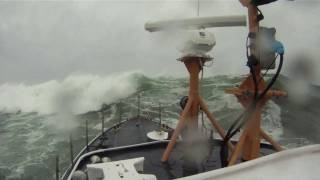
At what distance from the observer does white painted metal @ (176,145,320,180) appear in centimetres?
243

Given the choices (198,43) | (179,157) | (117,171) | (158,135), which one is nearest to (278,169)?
(117,171)

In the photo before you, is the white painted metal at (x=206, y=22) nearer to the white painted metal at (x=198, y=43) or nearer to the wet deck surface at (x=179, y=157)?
the white painted metal at (x=198, y=43)

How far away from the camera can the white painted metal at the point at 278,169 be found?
243cm

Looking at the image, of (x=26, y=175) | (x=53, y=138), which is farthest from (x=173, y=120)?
(x=26, y=175)

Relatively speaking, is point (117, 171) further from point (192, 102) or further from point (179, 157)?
point (179, 157)

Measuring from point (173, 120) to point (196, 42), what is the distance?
19664mm

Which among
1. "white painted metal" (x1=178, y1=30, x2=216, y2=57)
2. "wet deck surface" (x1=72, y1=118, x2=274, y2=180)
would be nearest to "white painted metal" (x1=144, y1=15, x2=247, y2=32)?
"white painted metal" (x1=178, y1=30, x2=216, y2=57)

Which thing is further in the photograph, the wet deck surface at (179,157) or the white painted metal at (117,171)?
the wet deck surface at (179,157)

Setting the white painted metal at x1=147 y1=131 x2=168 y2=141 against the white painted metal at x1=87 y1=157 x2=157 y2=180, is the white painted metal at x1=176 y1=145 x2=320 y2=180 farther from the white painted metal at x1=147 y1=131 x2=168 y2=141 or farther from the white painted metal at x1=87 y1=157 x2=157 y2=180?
the white painted metal at x1=147 y1=131 x2=168 y2=141

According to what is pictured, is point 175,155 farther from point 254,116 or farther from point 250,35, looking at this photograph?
point 250,35

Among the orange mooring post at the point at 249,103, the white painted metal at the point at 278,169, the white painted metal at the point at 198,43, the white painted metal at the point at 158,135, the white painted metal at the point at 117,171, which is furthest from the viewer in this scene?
the white painted metal at the point at 158,135

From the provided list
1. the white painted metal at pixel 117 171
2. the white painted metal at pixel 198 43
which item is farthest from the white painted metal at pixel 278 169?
the white painted metal at pixel 198 43

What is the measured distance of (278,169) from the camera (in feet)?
8.52

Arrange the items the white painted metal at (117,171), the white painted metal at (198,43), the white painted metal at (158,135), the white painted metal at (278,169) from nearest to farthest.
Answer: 1. the white painted metal at (278,169)
2. the white painted metal at (117,171)
3. the white painted metal at (198,43)
4. the white painted metal at (158,135)
